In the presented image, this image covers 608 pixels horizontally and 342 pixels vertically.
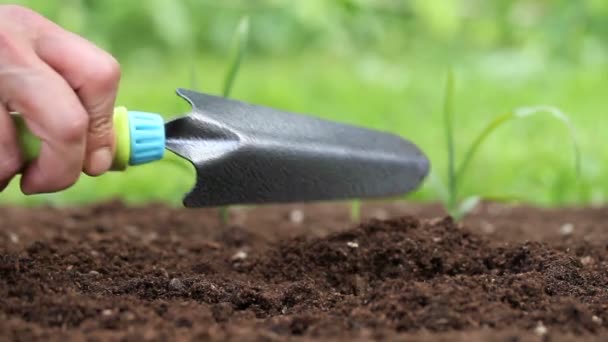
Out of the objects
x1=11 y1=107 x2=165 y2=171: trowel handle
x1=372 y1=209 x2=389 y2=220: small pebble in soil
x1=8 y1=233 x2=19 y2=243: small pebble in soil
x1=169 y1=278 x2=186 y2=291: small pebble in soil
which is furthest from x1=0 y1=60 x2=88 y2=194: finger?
x1=372 y1=209 x2=389 y2=220: small pebble in soil

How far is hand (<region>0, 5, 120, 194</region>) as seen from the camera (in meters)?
1.40

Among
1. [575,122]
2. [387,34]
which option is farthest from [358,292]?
[387,34]

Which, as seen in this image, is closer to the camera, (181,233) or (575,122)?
(181,233)

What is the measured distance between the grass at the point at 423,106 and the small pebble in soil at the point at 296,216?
0.42 metres

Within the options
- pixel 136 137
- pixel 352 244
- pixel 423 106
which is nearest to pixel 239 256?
pixel 352 244

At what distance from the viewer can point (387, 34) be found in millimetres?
6254

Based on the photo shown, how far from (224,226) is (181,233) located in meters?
0.12

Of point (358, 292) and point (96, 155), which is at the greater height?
point (96, 155)

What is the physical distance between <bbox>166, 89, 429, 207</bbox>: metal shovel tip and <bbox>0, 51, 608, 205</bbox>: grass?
85cm

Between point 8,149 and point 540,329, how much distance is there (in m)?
0.82

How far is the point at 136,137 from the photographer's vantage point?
5.28ft

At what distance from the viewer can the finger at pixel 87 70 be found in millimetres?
1465

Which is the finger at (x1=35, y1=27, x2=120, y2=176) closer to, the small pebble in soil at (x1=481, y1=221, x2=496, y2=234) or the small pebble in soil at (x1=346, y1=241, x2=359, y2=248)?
the small pebble in soil at (x1=346, y1=241, x2=359, y2=248)

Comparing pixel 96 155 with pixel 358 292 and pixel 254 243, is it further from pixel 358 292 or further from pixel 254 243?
pixel 254 243
